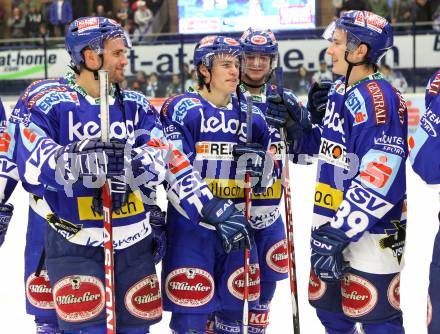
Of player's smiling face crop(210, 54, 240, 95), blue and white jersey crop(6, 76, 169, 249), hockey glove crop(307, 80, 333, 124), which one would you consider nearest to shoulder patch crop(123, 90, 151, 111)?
blue and white jersey crop(6, 76, 169, 249)

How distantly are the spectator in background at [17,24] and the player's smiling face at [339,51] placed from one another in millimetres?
9511

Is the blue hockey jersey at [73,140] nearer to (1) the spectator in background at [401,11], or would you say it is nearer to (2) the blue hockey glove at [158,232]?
(2) the blue hockey glove at [158,232]

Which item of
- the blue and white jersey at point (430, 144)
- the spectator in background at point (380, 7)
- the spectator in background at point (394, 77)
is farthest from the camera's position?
the spectator in background at point (380, 7)

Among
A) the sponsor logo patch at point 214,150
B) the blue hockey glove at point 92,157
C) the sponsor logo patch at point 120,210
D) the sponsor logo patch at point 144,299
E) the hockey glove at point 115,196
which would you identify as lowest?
the sponsor logo patch at point 144,299

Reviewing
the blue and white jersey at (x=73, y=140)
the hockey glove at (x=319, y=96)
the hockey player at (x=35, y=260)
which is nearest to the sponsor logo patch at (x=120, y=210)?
the blue and white jersey at (x=73, y=140)

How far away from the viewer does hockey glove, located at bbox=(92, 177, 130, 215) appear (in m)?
2.88

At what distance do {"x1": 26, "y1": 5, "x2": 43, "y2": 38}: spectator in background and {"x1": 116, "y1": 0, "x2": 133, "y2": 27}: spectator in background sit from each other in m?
1.03

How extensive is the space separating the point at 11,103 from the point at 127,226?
24.7ft

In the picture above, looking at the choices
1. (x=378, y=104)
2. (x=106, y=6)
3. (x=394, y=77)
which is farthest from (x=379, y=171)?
(x=106, y=6)

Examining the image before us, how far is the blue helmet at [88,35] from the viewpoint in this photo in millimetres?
2912

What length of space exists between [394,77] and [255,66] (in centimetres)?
659

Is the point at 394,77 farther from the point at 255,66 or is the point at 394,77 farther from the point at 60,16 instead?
the point at 255,66

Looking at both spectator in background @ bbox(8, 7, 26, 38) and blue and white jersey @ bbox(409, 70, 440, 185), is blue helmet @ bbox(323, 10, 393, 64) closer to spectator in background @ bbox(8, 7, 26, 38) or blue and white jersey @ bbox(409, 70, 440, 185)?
blue and white jersey @ bbox(409, 70, 440, 185)

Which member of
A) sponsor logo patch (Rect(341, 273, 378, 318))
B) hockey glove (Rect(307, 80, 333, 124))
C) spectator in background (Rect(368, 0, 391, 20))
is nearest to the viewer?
sponsor logo patch (Rect(341, 273, 378, 318))
